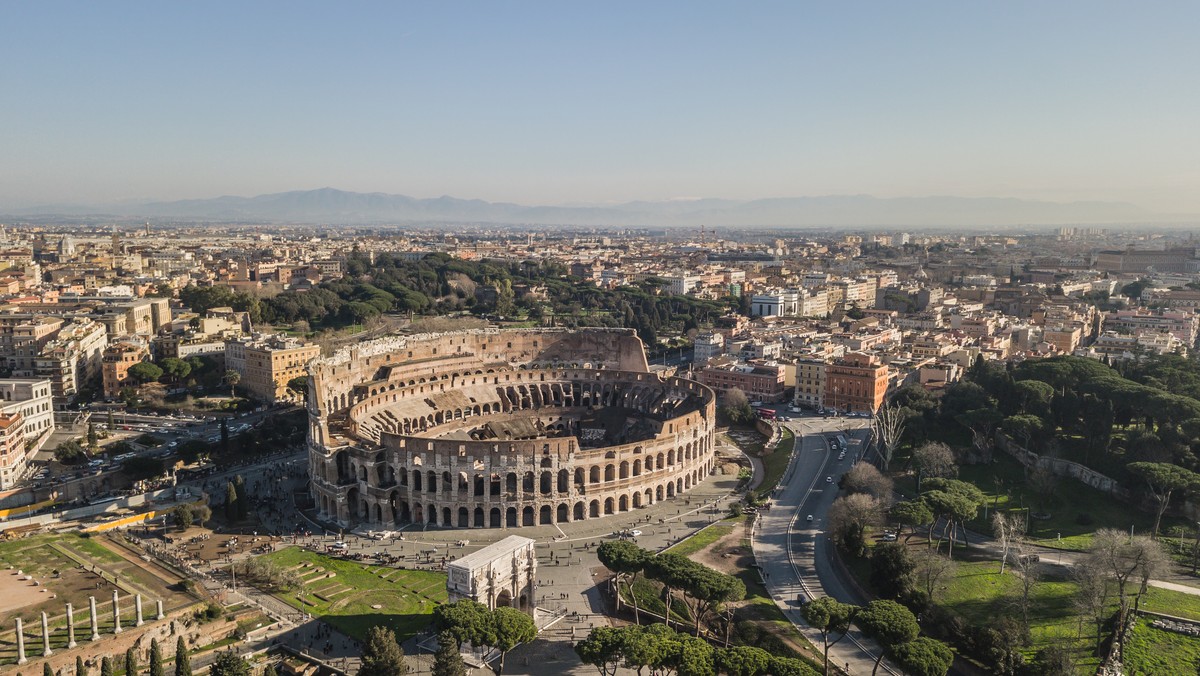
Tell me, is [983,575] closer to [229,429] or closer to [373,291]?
[229,429]

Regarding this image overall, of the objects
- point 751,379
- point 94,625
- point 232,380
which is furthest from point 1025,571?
point 232,380

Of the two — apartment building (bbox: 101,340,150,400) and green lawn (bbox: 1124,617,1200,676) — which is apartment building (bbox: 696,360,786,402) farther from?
apartment building (bbox: 101,340,150,400)

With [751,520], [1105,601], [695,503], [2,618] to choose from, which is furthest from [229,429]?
[1105,601]

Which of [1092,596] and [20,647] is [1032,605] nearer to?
[1092,596]

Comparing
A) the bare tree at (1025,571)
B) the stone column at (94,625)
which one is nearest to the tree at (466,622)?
the stone column at (94,625)

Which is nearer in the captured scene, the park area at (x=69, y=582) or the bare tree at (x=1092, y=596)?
the bare tree at (x=1092, y=596)

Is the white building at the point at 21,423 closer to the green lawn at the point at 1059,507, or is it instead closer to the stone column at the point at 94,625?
the stone column at the point at 94,625

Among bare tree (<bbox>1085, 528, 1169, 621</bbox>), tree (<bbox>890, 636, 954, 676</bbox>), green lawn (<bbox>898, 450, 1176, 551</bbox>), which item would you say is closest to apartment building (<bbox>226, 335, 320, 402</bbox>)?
green lawn (<bbox>898, 450, 1176, 551</bbox>)
